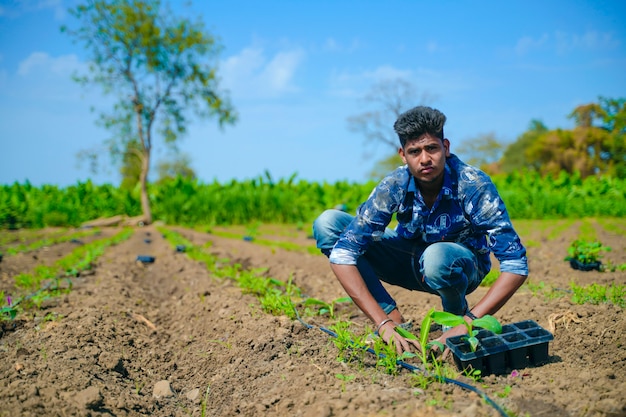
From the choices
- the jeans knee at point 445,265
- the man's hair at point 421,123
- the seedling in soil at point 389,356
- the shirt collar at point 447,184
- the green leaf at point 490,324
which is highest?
the man's hair at point 421,123

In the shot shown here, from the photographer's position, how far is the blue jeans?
2.58 m

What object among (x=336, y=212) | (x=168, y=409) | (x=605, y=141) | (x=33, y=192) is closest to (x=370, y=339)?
(x=336, y=212)

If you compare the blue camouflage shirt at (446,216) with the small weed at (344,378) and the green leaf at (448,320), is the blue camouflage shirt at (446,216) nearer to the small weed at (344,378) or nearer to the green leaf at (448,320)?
the green leaf at (448,320)

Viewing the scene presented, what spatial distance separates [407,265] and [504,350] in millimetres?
890

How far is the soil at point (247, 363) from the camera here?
2.04 meters

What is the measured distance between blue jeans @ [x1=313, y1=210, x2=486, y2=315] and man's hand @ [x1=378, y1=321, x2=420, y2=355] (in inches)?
13.7

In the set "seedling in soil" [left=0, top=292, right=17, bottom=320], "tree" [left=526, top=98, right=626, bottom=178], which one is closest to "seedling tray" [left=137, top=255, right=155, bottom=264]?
"seedling in soil" [left=0, top=292, right=17, bottom=320]

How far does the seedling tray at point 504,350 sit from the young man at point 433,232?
15 cm

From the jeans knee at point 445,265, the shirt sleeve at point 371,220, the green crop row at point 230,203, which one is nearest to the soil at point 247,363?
the jeans knee at point 445,265

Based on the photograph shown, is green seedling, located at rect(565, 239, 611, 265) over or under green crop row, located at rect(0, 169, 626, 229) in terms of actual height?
under

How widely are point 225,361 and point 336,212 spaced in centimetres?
117

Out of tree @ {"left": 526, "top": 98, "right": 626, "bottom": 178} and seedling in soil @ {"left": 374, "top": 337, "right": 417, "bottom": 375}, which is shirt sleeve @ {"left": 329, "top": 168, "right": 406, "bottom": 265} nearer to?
seedling in soil @ {"left": 374, "top": 337, "right": 417, "bottom": 375}

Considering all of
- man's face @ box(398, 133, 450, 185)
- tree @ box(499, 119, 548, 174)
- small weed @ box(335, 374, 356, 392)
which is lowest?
small weed @ box(335, 374, 356, 392)

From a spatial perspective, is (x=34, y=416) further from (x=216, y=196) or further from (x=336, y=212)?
(x=216, y=196)
